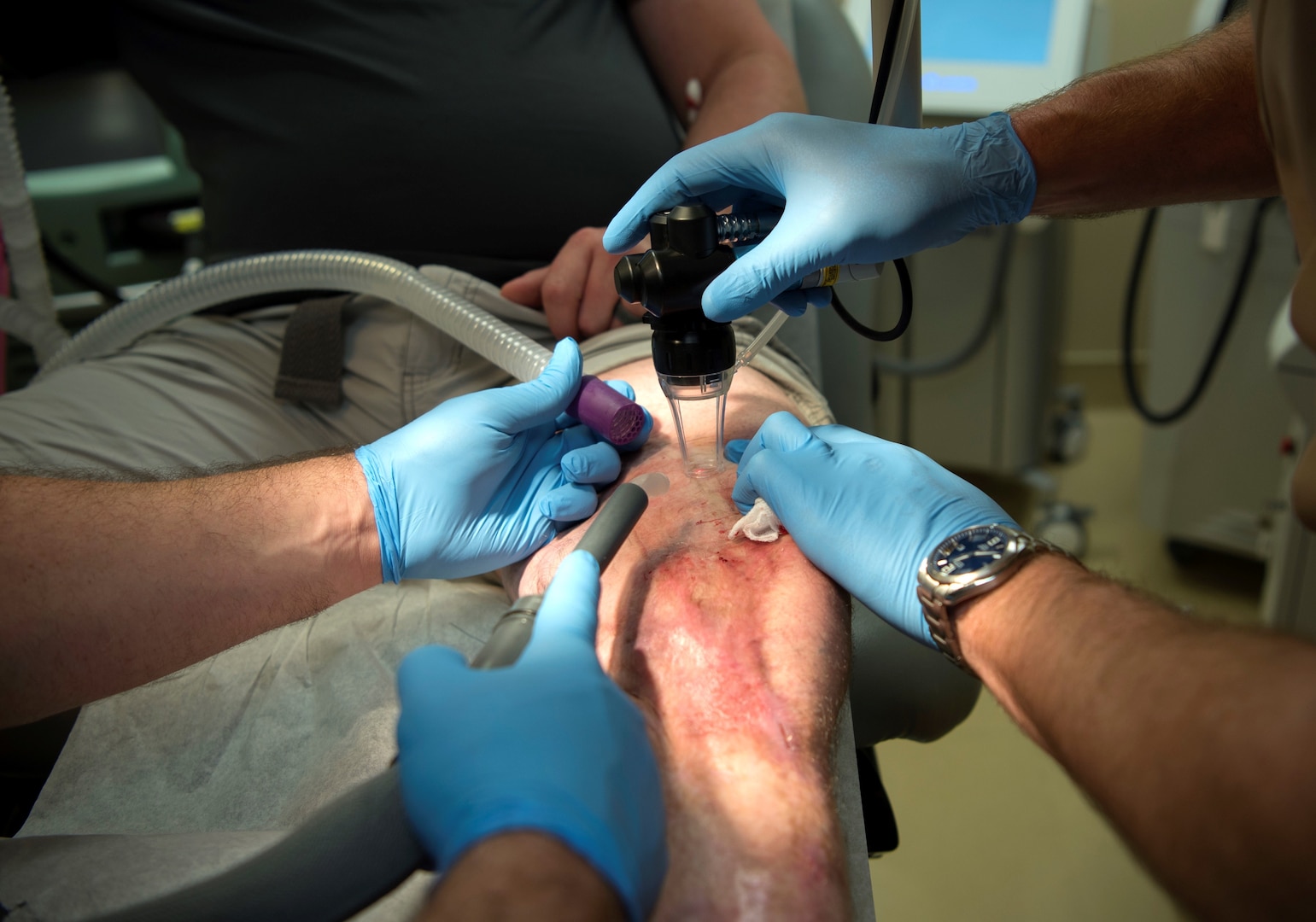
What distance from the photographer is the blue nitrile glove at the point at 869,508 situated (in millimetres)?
719

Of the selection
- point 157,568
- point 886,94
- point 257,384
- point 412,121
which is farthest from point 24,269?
point 886,94

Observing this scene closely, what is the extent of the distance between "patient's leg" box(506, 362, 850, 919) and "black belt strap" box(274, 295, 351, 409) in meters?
0.44

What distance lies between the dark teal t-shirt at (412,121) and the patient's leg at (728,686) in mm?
577

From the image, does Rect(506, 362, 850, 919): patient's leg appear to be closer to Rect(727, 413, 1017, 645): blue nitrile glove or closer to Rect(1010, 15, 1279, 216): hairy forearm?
Rect(727, 413, 1017, 645): blue nitrile glove

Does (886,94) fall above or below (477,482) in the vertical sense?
above

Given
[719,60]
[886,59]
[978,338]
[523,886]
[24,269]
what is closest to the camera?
A: [523,886]

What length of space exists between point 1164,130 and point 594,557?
2.50 feet

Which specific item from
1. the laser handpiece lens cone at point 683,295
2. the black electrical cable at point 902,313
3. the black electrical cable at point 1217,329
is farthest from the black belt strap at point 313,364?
the black electrical cable at point 1217,329

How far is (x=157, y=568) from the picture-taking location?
0.73 m

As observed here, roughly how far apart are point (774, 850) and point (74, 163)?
213 centimetres

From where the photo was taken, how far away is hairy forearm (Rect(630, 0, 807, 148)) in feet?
4.19

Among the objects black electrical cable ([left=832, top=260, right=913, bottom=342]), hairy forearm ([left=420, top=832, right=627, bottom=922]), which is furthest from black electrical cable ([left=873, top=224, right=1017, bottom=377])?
hairy forearm ([left=420, top=832, right=627, bottom=922])

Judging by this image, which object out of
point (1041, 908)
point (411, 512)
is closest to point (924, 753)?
point (1041, 908)

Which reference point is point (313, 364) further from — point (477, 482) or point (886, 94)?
point (886, 94)
